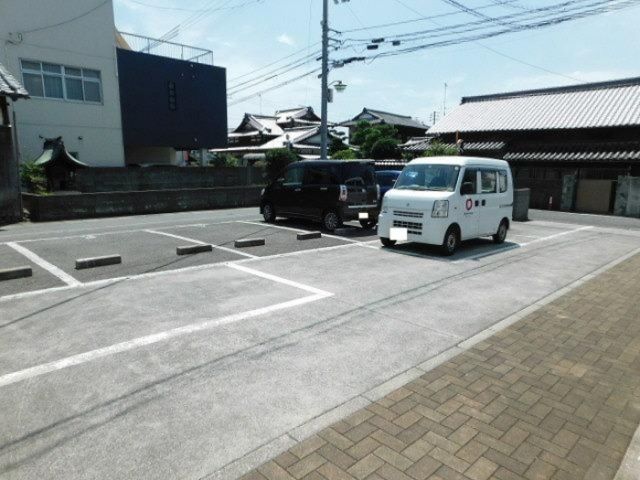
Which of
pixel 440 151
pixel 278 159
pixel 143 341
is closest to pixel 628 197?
pixel 440 151

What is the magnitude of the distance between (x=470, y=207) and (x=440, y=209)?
1.10 m

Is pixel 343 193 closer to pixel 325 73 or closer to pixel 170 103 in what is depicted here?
pixel 325 73

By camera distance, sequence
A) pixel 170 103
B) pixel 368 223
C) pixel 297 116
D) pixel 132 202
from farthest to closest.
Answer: pixel 297 116 < pixel 170 103 < pixel 132 202 < pixel 368 223

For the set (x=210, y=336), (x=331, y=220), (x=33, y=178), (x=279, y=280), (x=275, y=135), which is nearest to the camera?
(x=210, y=336)

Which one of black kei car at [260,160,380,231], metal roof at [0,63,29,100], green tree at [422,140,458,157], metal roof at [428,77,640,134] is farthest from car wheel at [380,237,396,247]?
metal roof at [428,77,640,134]

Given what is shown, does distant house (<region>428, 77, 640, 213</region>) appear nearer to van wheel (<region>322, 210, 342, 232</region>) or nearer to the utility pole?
the utility pole

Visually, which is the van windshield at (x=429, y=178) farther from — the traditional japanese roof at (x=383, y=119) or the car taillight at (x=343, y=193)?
the traditional japanese roof at (x=383, y=119)

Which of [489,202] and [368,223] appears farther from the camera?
[368,223]

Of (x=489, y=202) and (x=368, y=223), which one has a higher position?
(x=489, y=202)

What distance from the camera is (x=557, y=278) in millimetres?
7191

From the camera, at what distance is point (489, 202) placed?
975 centimetres

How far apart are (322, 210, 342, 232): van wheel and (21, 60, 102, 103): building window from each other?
15.0m

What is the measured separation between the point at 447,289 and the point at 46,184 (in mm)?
15917

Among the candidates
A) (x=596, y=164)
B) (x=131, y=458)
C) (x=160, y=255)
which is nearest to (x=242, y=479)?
(x=131, y=458)
